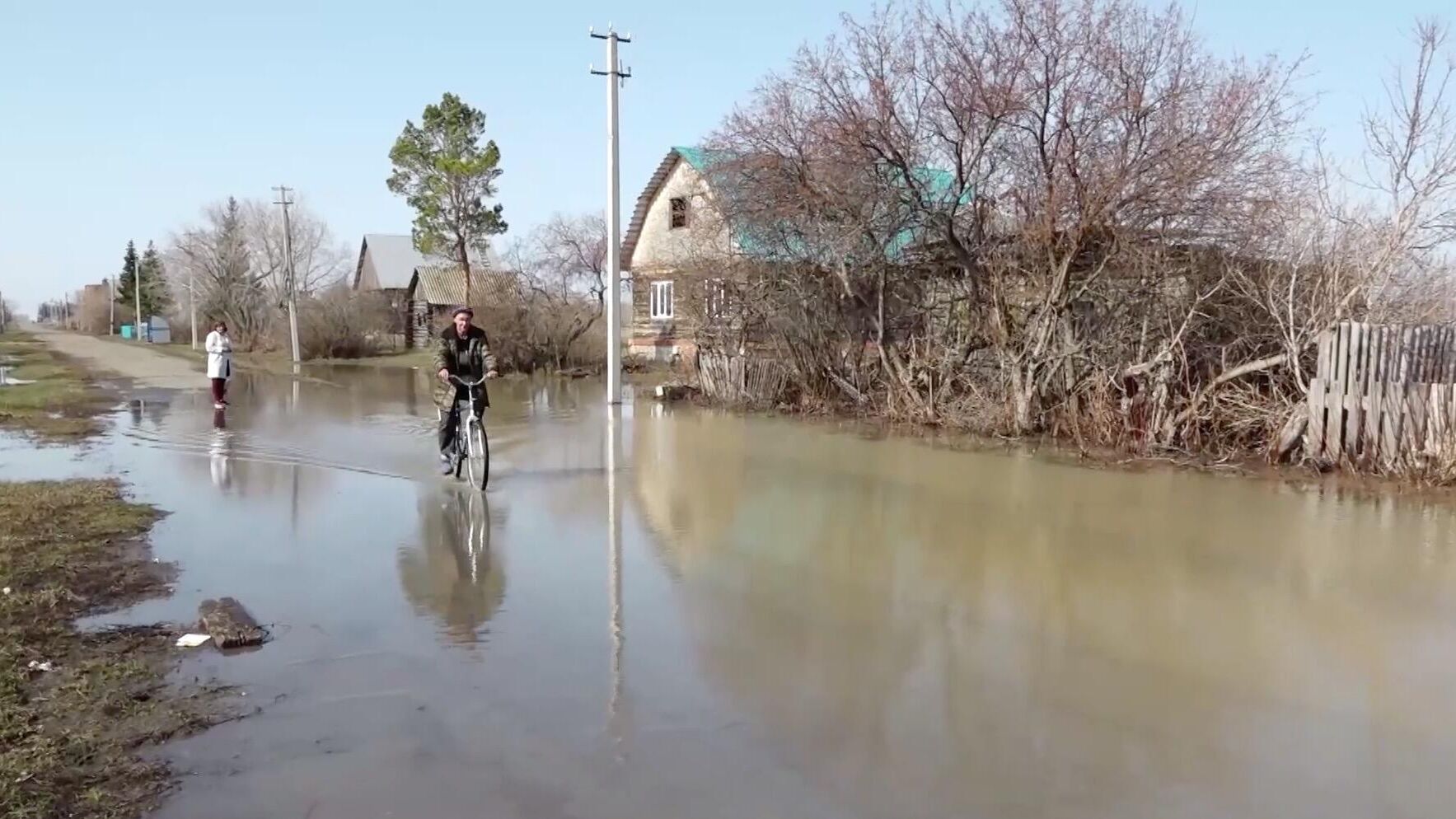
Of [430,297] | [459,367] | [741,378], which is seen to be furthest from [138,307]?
[459,367]

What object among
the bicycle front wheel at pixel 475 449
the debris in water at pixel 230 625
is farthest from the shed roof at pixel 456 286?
the debris in water at pixel 230 625

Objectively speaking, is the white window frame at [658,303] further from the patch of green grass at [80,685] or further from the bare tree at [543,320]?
the patch of green grass at [80,685]

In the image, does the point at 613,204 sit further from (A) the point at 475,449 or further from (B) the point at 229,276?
(B) the point at 229,276

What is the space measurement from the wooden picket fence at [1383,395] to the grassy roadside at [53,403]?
637 inches

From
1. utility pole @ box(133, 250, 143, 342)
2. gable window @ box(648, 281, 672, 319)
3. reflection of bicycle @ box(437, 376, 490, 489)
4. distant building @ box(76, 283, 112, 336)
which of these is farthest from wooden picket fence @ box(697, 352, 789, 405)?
distant building @ box(76, 283, 112, 336)

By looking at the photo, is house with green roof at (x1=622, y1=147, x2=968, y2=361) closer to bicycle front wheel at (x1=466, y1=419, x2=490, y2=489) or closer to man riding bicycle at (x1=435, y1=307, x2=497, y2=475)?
man riding bicycle at (x1=435, y1=307, x2=497, y2=475)

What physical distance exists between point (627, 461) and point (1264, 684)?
857 cm

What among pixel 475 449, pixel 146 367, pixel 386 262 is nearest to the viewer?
pixel 475 449

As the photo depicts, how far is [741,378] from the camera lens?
1984 centimetres

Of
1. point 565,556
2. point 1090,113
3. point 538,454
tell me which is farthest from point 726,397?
point 565,556

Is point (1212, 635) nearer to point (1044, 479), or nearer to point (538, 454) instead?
point (1044, 479)

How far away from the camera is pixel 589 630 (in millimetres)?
5945

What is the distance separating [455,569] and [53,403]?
53.7 ft

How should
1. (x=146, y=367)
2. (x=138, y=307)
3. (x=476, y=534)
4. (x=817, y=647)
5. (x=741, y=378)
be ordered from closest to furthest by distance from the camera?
(x=817, y=647) → (x=476, y=534) → (x=741, y=378) → (x=146, y=367) → (x=138, y=307)
